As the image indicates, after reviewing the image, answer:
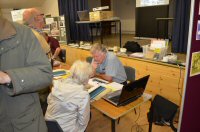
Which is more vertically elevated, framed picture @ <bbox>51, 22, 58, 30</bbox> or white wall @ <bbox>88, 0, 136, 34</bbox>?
white wall @ <bbox>88, 0, 136, 34</bbox>

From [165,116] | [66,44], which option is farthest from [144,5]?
[165,116]

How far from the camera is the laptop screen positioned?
1.60 m

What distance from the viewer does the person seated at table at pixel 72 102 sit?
1579 mm

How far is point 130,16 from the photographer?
411 inches

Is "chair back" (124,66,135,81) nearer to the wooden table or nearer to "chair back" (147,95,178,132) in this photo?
"chair back" (147,95,178,132)

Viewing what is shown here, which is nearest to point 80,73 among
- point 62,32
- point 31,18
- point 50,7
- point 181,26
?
point 31,18

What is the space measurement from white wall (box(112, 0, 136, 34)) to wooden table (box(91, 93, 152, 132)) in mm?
9044

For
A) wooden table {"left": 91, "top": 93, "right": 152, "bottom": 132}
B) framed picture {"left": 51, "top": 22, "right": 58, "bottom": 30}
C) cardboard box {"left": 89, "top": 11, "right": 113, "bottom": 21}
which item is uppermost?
cardboard box {"left": 89, "top": 11, "right": 113, "bottom": 21}

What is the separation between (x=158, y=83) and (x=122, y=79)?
73 centimetres

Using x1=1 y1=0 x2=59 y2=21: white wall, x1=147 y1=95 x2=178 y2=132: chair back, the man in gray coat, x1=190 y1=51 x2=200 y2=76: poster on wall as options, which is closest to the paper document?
x1=147 y1=95 x2=178 y2=132: chair back

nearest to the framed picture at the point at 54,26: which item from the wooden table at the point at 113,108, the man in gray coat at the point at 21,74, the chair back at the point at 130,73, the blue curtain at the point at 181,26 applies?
the blue curtain at the point at 181,26

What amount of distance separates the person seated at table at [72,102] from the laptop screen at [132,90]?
0.31 m

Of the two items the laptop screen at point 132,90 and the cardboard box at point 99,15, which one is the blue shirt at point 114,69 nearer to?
the laptop screen at point 132,90

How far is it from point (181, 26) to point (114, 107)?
365 cm
